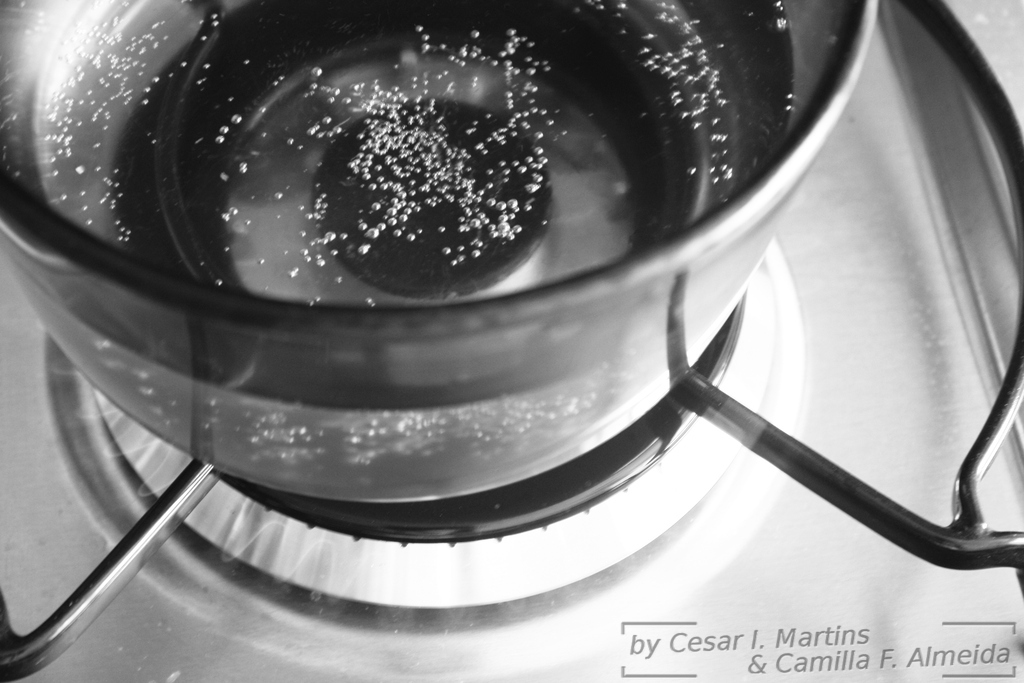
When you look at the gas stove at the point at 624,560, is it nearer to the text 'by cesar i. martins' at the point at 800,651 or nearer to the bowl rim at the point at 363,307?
the text 'by cesar i. martins' at the point at 800,651

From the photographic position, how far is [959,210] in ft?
1.47

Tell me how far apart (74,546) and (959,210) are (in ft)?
1.29

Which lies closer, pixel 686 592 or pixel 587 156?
pixel 686 592

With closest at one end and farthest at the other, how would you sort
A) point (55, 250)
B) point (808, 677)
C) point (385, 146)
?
point (55, 250)
point (808, 677)
point (385, 146)

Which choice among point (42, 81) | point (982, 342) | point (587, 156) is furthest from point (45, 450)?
point (982, 342)

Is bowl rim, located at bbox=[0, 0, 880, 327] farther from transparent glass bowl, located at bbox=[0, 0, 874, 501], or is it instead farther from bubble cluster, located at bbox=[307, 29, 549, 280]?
bubble cluster, located at bbox=[307, 29, 549, 280]

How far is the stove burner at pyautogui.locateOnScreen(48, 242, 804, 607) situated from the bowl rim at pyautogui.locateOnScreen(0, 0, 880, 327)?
0.13m

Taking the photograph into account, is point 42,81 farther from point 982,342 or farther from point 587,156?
point 982,342

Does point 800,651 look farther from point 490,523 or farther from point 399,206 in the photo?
point 399,206

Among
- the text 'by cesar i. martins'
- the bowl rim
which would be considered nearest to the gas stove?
the text 'by cesar i. martins'

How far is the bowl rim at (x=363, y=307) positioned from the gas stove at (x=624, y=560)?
0.10m

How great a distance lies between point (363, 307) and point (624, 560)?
18 centimetres

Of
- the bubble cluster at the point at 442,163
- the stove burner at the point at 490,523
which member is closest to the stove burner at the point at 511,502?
the stove burner at the point at 490,523

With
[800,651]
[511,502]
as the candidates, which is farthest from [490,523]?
[800,651]
